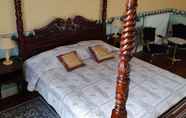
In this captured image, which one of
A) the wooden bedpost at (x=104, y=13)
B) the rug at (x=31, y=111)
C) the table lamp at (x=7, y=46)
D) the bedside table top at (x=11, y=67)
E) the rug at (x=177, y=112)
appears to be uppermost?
the wooden bedpost at (x=104, y=13)

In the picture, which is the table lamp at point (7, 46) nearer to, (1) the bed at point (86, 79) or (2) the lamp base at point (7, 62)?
(2) the lamp base at point (7, 62)

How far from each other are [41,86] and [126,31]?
2.01m

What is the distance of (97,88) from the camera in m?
2.82

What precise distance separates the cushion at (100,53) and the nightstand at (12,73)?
1.18 m

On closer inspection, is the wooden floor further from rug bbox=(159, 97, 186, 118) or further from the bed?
rug bbox=(159, 97, 186, 118)

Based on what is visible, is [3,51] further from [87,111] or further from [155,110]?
[155,110]

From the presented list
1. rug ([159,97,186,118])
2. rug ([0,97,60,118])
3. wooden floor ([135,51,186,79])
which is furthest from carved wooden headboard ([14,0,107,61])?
rug ([159,97,186,118])

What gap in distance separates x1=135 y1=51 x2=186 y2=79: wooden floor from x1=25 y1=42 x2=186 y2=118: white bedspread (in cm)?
141

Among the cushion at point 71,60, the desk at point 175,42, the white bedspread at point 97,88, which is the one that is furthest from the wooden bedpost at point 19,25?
the desk at point 175,42

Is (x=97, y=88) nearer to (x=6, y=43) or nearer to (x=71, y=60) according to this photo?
(x=71, y=60)

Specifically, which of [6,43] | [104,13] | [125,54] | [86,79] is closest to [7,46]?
[6,43]

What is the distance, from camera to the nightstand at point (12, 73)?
3.11 m

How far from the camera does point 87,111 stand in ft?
7.73

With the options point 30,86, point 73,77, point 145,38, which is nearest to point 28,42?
point 30,86
